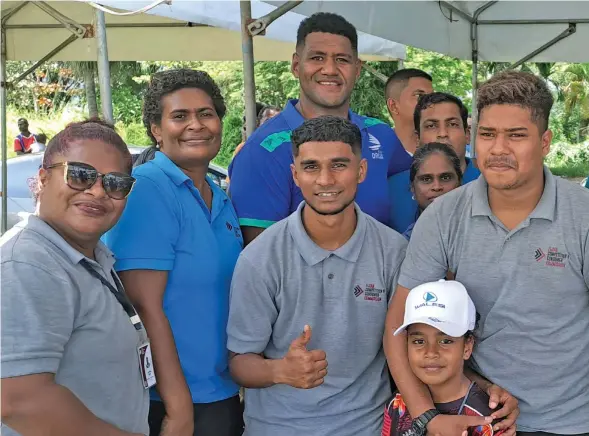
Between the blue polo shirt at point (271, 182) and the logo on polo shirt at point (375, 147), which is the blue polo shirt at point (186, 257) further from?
the logo on polo shirt at point (375, 147)

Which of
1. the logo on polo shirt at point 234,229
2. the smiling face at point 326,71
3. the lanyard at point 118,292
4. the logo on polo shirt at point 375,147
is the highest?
the smiling face at point 326,71

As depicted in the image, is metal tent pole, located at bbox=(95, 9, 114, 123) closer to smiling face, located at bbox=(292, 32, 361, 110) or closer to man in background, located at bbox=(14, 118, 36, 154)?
smiling face, located at bbox=(292, 32, 361, 110)

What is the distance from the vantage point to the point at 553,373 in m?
2.20

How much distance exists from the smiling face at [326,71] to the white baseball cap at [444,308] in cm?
121

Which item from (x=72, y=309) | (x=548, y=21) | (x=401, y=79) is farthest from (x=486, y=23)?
(x=72, y=309)

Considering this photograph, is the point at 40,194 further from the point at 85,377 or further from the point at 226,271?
the point at 226,271

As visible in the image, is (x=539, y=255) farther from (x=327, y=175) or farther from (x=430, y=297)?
(x=327, y=175)

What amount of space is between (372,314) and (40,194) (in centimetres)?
126

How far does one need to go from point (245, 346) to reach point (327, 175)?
28.7 inches

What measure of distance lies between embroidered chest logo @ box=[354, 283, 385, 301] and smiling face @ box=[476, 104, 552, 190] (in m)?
0.58

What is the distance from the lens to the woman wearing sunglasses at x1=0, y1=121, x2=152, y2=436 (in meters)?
1.55

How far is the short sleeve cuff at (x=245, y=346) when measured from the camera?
2.38m

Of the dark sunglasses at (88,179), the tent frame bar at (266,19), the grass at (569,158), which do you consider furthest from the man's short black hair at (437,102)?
the grass at (569,158)

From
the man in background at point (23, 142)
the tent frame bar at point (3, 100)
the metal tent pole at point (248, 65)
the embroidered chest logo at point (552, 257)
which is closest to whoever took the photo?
the embroidered chest logo at point (552, 257)
